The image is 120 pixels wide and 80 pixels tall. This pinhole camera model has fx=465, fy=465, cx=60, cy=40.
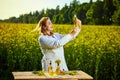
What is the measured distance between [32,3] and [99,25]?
1.17 metres

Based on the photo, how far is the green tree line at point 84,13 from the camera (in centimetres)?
724

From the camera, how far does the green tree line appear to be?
23.7 feet

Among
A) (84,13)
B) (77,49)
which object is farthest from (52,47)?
(84,13)

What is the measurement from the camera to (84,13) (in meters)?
7.39

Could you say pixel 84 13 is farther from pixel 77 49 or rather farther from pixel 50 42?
pixel 50 42

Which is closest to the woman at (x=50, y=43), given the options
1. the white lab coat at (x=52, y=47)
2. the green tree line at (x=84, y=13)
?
the white lab coat at (x=52, y=47)

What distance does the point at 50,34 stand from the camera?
618 centimetres

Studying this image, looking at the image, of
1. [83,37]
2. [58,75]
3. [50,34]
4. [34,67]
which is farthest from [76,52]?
[58,75]

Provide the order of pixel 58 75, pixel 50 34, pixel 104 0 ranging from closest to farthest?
pixel 58 75, pixel 50 34, pixel 104 0

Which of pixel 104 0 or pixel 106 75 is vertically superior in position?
pixel 104 0

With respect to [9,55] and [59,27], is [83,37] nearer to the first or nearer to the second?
[59,27]

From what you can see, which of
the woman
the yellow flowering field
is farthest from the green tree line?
the woman

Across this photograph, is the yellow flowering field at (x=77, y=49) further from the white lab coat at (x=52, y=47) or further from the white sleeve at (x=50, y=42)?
the white sleeve at (x=50, y=42)

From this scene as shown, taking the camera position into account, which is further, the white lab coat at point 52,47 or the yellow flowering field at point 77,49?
the yellow flowering field at point 77,49
